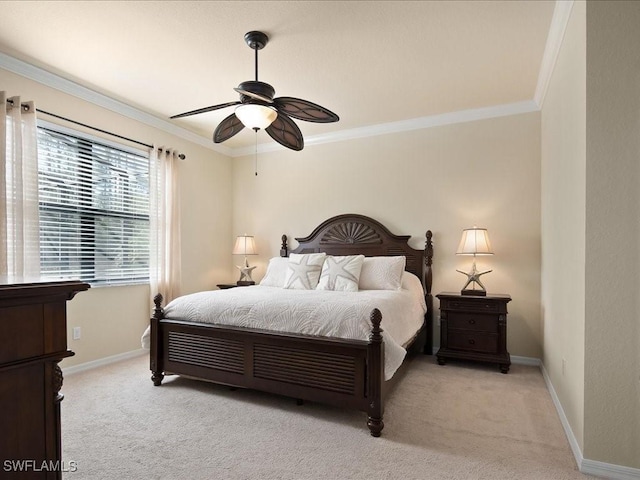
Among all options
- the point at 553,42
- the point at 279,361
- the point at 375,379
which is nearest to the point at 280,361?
the point at 279,361

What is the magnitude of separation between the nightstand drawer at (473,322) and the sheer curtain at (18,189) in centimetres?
379

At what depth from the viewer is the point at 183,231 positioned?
4715mm

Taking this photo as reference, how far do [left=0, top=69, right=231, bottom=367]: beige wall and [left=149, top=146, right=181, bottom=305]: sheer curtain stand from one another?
0.19 meters

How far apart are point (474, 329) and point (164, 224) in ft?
12.0

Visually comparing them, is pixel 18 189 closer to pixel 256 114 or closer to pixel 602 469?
pixel 256 114

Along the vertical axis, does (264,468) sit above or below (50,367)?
below

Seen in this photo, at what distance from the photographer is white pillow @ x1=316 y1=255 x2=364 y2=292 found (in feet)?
12.1

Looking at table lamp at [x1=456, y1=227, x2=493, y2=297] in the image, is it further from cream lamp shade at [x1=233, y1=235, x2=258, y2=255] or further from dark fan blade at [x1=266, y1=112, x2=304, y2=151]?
cream lamp shade at [x1=233, y1=235, x2=258, y2=255]

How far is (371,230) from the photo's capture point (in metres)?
4.53

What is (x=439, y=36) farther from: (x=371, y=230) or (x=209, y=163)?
(x=209, y=163)

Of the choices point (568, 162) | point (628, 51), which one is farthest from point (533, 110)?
point (628, 51)

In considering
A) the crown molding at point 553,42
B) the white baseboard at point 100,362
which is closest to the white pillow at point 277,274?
the white baseboard at point 100,362

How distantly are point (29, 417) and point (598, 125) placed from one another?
2.68m

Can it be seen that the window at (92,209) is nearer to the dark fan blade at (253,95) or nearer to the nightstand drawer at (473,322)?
the dark fan blade at (253,95)
